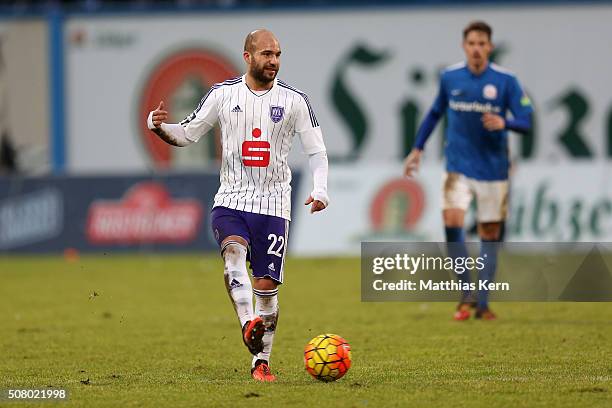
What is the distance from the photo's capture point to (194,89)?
31328 mm

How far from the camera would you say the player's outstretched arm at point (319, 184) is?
926cm

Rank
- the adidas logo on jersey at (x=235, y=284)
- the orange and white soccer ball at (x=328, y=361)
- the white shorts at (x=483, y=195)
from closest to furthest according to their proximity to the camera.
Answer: the orange and white soccer ball at (x=328, y=361) → the adidas logo on jersey at (x=235, y=284) → the white shorts at (x=483, y=195)

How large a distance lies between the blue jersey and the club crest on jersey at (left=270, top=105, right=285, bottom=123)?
4530mm

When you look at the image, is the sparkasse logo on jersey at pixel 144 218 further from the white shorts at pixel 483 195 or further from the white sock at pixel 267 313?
the white sock at pixel 267 313

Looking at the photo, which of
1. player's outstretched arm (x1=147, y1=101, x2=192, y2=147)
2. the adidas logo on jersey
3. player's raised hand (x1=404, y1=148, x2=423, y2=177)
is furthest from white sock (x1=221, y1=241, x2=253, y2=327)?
player's raised hand (x1=404, y1=148, x2=423, y2=177)

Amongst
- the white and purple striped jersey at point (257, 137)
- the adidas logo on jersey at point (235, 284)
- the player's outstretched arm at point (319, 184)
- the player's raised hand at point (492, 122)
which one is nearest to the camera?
the adidas logo on jersey at point (235, 284)

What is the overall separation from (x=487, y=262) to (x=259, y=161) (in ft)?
15.9

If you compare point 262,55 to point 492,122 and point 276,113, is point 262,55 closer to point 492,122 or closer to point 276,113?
Result: point 276,113

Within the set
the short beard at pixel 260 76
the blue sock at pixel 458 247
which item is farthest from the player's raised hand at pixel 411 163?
the short beard at pixel 260 76

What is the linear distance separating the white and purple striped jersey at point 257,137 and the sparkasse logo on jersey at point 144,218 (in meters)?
14.3

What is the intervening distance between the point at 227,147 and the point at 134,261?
1406 centimetres

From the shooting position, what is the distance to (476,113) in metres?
13.5

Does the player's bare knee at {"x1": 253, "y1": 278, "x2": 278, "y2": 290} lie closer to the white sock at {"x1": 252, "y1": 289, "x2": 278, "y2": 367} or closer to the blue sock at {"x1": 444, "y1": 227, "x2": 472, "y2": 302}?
the white sock at {"x1": 252, "y1": 289, "x2": 278, "y2": 367}

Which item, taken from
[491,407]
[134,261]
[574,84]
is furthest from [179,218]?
[491,407]
